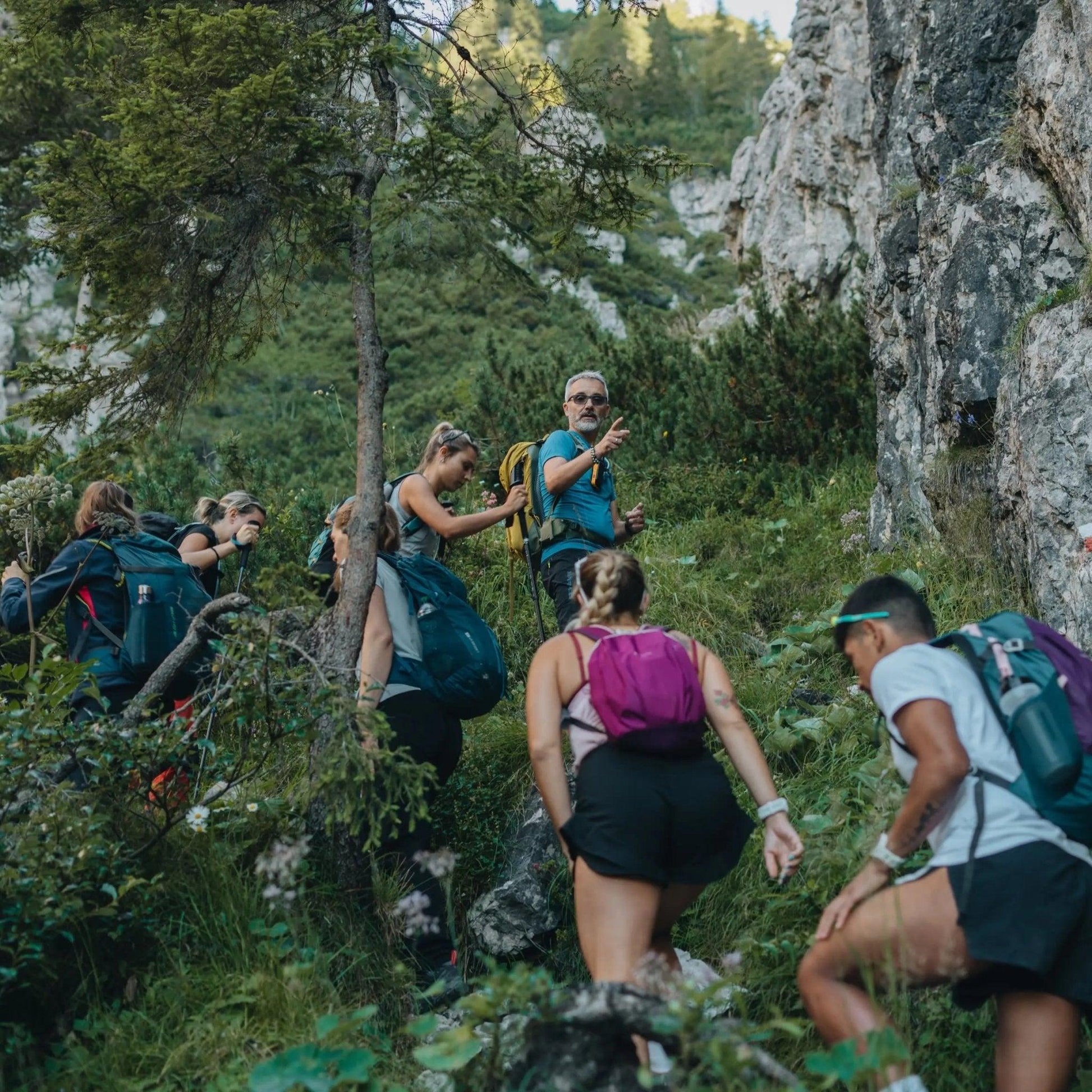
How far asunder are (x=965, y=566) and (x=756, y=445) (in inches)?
150

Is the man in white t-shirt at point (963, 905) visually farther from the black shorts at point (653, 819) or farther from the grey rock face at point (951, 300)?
the grey rock face at point (951, 300)

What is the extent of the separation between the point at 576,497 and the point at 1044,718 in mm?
3197

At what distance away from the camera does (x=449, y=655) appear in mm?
4582

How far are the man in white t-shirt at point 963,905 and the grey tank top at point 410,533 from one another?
276 centimetres

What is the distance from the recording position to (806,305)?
13312 millimetres

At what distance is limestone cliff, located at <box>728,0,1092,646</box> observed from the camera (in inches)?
221

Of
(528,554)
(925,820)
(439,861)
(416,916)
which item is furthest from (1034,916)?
Result: (528,554)

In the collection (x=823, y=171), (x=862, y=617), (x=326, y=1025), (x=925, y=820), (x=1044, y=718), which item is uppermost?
(x=823, y=171)

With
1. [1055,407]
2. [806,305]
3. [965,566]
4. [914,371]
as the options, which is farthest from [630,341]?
[1055,407]

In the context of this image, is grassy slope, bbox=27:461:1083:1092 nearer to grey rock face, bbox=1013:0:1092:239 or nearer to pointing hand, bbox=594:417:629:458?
pointing hand, bbox=594:417:629:458

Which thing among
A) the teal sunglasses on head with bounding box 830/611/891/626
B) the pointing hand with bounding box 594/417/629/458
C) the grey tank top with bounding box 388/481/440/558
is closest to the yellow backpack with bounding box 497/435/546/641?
the pointing hand with bounding box 594/417/629/458

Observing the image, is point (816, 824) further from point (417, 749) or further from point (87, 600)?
point (87, 600)

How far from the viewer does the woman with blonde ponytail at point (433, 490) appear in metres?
5.02

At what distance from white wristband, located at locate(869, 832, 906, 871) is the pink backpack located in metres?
0.62
